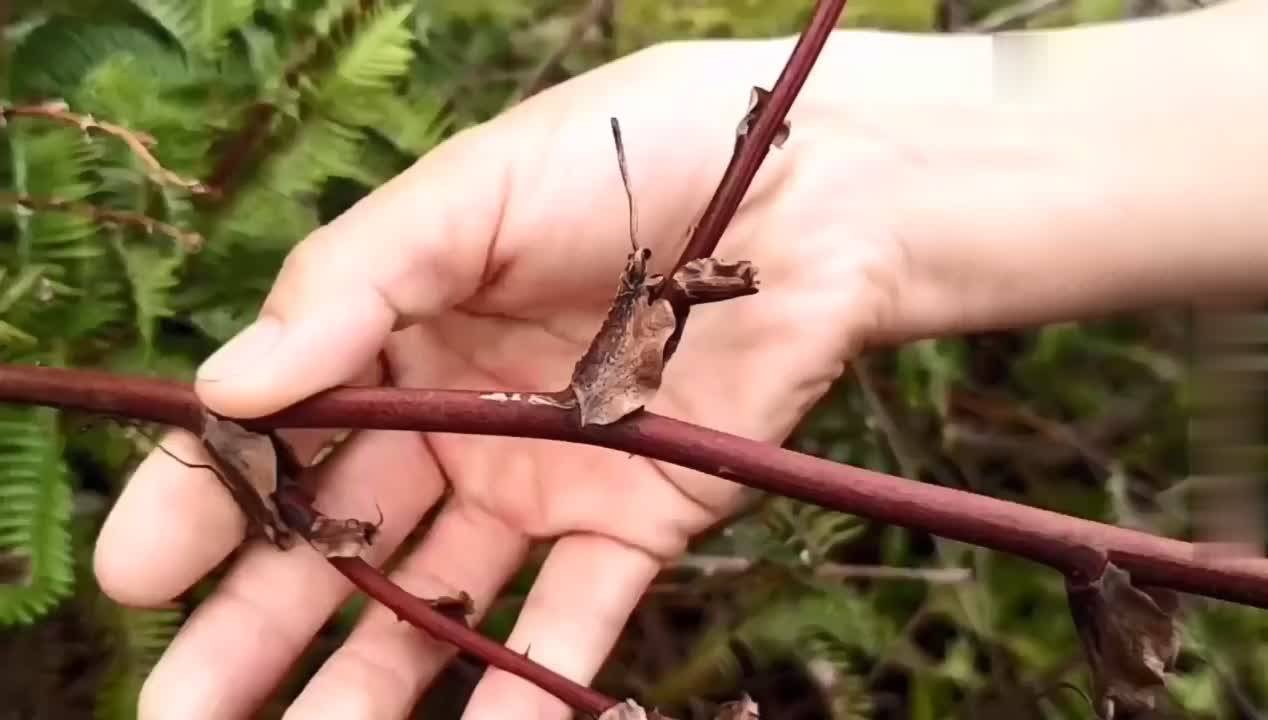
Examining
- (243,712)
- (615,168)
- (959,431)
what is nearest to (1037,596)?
(959,431)

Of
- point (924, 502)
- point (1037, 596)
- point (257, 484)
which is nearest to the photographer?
point (924, 502)

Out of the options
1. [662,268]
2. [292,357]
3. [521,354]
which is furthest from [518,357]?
[292,357]

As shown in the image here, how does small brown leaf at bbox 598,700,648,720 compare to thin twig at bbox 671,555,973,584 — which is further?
thin twig at bbox 671,555,973,584

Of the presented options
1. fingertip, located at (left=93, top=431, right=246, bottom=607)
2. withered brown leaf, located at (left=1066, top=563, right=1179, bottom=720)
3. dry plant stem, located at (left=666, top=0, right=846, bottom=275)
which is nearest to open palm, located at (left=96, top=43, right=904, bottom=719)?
fingertip, located at (left=93, top=431, right=246, bottom=607)

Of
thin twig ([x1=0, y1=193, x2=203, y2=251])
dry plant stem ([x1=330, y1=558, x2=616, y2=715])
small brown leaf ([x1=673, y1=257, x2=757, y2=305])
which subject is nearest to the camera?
small brown leaf ([x1=673, y1=257, x2=757, y2=305])

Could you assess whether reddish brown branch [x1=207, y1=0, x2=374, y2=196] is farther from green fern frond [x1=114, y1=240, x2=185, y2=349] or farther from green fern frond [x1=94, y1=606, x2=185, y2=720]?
green fern frond [x1=94, y1=606, x2=185, y2=720]

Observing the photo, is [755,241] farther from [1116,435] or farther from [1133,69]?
[1116,435]

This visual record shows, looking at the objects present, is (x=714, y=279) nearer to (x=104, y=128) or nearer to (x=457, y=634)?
(x=457, y=634)
